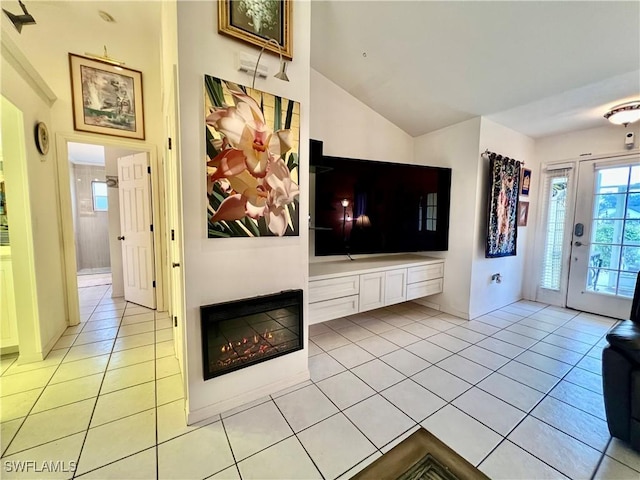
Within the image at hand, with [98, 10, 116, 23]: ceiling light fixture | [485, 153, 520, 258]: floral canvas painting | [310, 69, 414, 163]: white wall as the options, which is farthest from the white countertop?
[98, 10, 116, 23]: ceiling light fixture

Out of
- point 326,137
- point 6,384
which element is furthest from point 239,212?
point 6,384

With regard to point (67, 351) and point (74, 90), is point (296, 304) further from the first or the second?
point (74, 90)

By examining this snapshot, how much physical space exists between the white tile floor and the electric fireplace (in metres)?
0.32

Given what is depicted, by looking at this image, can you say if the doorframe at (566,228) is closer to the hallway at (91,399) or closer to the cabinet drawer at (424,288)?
the cabinet drawer at (424,288)

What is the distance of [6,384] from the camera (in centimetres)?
196

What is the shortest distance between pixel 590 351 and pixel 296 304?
116 inches

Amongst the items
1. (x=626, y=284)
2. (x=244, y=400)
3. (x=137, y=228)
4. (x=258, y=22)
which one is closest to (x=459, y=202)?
(x=626, y=284)

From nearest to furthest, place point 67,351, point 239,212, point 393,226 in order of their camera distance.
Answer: point 239,212, point 67,351, point 393,226

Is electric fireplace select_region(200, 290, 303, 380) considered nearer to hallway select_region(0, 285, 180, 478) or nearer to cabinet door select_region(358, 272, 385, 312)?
hallway select_region(0, 285, 180, 478)

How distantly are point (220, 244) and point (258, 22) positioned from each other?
1447 mm

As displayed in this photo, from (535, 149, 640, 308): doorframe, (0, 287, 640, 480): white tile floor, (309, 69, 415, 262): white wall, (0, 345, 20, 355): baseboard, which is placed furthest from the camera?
(535, 149, 640, 308): doorframe

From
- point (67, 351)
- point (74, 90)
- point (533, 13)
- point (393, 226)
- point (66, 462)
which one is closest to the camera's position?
point (66, 462)

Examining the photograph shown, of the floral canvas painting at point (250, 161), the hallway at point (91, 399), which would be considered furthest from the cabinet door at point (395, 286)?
the hallway at point (91, 399)

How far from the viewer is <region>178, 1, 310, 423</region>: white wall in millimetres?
1515
